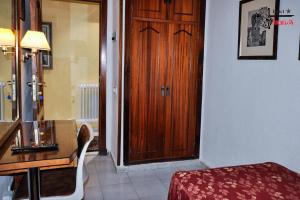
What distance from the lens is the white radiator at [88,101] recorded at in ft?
16.6

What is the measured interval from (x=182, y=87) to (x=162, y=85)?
0.27 metres

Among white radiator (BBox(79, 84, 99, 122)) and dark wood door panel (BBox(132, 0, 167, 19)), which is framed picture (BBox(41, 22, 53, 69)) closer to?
white radiator (BBox(79, 84, 99, 122))

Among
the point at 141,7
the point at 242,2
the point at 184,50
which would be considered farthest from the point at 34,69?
the point at 242,2

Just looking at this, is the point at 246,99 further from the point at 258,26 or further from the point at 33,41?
the point at 33,41

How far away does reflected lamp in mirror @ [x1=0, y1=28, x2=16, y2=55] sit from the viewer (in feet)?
6.96

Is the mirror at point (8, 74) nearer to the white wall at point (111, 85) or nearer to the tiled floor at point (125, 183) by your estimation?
the tiled floor at point (125, 183)

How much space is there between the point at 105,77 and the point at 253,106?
2032 mm

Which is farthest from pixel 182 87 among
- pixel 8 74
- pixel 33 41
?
pixel 8 74

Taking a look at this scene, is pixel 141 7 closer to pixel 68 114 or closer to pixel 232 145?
pixel 232 145

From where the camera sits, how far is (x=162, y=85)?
311cm

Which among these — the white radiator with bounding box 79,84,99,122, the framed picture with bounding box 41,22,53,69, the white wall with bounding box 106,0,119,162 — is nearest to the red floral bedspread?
the white wall with bounding box 106,0,119,162

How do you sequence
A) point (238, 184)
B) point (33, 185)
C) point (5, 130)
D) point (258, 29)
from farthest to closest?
1. point (258, 29)
2. point (5, 130)
3. point (33, 185)
4. point (238, 184)

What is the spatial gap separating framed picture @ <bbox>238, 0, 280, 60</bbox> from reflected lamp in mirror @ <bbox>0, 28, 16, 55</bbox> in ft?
7.04

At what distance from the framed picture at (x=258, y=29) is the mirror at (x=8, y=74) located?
7.04 ft
